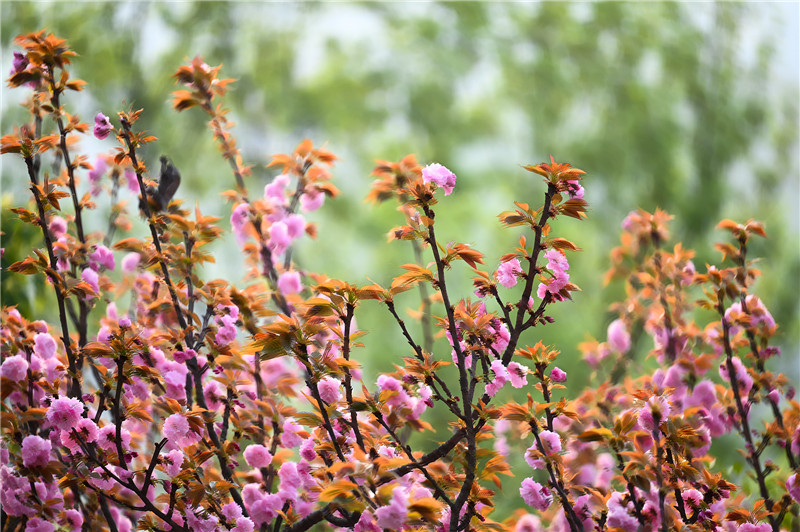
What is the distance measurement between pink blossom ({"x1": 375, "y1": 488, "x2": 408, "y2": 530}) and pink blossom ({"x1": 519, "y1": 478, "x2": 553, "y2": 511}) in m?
0.29

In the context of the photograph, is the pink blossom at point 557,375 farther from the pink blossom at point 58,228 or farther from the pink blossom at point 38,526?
the pink blossom at point 58,228

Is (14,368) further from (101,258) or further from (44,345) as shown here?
(101,258)

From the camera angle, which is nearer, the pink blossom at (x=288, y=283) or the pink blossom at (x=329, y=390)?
the pink blossom at (x=329, y=390)

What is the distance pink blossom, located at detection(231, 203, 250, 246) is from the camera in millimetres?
1203

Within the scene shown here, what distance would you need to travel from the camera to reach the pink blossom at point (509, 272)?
0.96 metres

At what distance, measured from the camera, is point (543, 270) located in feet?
3.02

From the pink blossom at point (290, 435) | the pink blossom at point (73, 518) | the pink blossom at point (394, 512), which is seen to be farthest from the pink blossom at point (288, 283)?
the pink blossom at point (394, 512)

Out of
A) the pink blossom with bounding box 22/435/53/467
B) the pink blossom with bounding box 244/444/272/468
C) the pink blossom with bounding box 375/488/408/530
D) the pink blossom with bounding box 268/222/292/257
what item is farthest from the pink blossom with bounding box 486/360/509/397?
the pink blossom with bounding box 22/435/53/467

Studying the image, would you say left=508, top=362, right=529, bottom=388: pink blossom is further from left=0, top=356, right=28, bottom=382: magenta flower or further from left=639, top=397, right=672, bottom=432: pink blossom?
left=0, top=356, right=28, bottom=382: magenta flower

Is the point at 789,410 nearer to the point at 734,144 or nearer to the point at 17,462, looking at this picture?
the point at 17,462

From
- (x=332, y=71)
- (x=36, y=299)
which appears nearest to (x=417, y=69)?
(x=332, y=71)

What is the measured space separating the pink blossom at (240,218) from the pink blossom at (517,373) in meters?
0.55

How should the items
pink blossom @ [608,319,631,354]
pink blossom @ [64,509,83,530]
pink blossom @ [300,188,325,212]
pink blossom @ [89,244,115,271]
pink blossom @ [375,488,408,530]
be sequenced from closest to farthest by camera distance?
pink blossom @ [375,488,408,530] < pink blossom @ [64,509,83,530] < pink blossom @ [89,244,115,271] < pink blossom @ [300,188,325,212] < pink blossom @ [608,319,631,354]

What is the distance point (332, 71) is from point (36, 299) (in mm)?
3986
